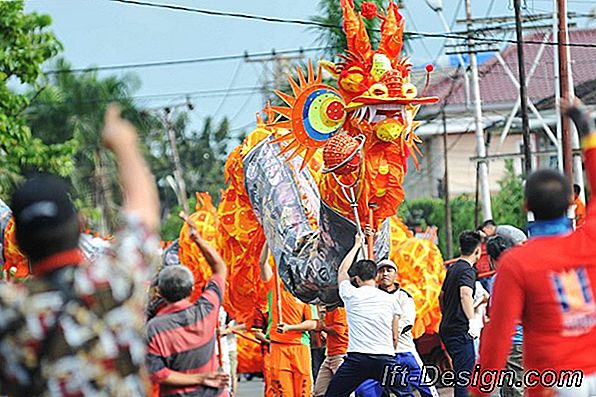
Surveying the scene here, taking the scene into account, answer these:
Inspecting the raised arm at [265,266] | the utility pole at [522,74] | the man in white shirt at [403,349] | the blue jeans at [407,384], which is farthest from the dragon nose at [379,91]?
the utility pole at [522,74]

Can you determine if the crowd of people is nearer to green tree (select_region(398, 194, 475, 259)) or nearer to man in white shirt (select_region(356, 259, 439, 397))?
man in white shirt (select_region(356, 259, 439, 397))

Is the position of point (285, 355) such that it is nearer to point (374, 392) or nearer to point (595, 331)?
point (374, 392)

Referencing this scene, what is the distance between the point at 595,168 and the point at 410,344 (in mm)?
5109

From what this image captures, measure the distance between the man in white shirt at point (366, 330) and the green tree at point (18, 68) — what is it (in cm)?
972

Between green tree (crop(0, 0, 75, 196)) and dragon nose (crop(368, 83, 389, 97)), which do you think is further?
green tree (crop(0, 0, 75, 196))

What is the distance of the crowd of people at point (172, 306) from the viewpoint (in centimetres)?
400

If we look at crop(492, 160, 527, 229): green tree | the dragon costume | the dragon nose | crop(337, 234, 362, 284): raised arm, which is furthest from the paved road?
crop(492, 160, 527, 229): green tree

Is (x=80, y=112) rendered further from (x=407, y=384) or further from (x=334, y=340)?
(x=407, y=384)

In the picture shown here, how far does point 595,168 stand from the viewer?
588 centimetres

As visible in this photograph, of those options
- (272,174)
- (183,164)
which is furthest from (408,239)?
(183,164)

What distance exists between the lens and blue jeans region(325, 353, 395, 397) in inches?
387

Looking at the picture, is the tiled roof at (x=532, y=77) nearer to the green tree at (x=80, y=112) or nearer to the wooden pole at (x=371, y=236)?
the green tree at (x=80, y=112)

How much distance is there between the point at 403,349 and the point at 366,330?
1.05 m

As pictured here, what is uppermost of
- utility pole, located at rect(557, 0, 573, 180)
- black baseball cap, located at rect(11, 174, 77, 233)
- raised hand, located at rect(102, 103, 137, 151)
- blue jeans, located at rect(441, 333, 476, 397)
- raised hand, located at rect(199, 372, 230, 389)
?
utility pole, located at rect(557, 0, 573, 180)
